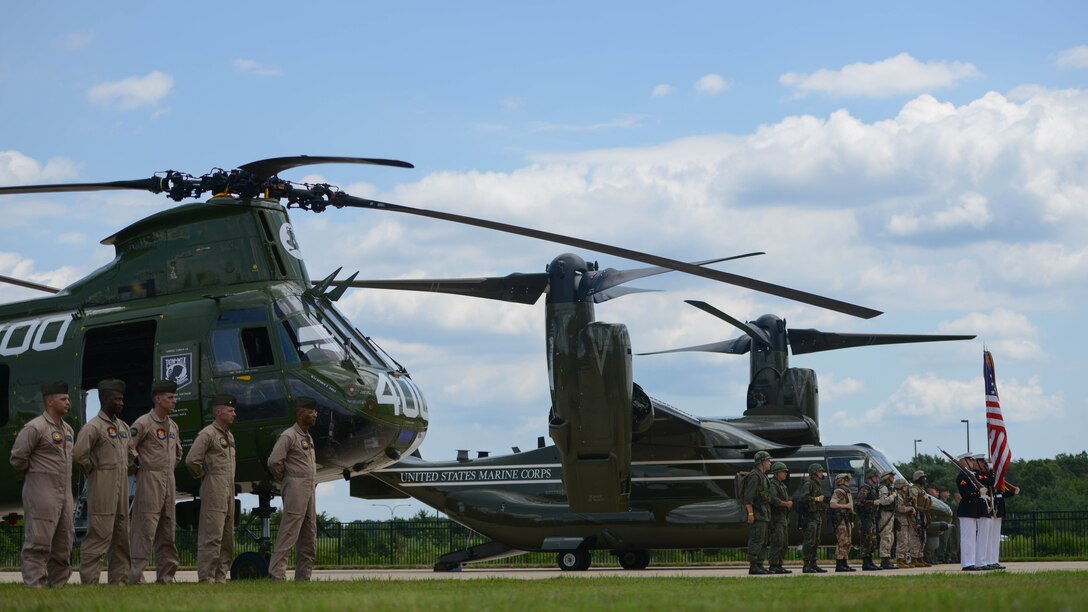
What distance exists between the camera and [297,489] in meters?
12.6

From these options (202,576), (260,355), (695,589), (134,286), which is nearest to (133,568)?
(202,576)

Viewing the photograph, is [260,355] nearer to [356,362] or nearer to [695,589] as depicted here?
[356,362]

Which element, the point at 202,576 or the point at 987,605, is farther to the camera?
the point at 202,576

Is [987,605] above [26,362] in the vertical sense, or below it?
below

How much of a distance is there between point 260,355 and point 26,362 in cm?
291

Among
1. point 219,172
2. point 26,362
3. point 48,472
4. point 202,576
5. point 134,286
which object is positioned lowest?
point 202,576

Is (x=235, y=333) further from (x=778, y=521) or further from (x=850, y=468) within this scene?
(x=850, y=468)

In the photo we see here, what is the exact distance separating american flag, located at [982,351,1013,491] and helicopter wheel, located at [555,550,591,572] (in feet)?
23.7

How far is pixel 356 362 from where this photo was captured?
13.7 meters

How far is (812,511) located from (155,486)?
33.6ft

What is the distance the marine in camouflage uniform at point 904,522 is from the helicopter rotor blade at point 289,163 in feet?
36.7

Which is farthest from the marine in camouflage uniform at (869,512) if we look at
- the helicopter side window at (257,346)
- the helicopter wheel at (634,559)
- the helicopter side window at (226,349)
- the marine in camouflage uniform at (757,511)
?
the helicopter side window at (226,349)

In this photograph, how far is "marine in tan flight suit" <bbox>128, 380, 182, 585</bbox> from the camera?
39.3 feet

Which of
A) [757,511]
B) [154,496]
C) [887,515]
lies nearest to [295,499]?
[154,496]
